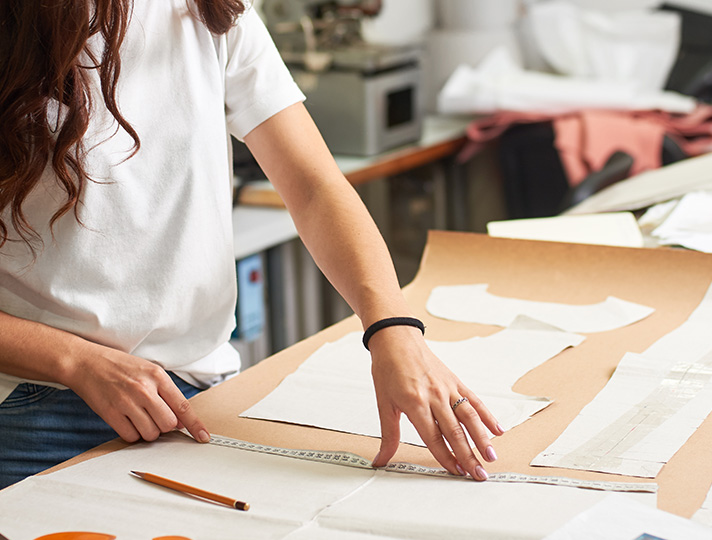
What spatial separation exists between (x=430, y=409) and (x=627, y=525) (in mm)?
189

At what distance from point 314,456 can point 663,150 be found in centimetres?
190

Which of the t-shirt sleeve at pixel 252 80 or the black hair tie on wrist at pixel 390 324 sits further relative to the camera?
the t-shirt sleeve at pixel 252 80

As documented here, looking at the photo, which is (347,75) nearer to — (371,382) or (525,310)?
(525,310)

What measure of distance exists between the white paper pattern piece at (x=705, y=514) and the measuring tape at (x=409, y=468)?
39 millimetres

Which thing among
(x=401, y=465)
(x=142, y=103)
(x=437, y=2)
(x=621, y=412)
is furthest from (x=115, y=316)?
(x=437, y=2)

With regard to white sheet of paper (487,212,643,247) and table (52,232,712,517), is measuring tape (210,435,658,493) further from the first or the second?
white sheet of paper (487,212,643,247)

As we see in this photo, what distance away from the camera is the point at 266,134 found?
100cm

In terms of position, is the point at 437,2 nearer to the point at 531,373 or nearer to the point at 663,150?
the point at 663,150

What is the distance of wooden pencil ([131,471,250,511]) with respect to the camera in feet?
2.23

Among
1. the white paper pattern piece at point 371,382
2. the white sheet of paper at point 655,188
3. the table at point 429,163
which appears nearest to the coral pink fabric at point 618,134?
the table at point 429,163

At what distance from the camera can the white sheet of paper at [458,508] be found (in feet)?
2.06

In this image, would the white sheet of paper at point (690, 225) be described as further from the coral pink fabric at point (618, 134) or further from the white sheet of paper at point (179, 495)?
the coral pink fabric at point (618, 134)

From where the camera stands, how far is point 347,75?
7.63 feet

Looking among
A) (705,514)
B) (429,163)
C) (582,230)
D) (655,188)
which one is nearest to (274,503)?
(705,514)
